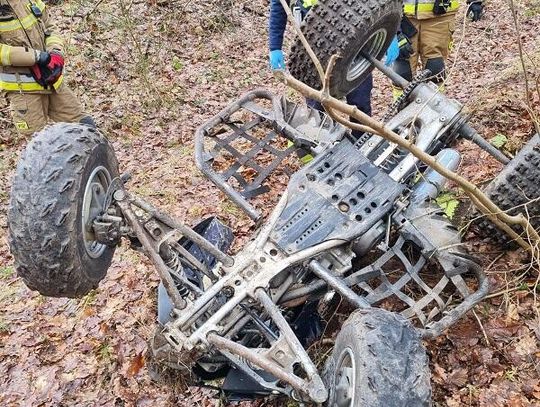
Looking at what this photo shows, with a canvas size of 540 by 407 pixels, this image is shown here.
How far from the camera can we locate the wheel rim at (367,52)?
173 inches

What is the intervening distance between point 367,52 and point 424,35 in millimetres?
1453

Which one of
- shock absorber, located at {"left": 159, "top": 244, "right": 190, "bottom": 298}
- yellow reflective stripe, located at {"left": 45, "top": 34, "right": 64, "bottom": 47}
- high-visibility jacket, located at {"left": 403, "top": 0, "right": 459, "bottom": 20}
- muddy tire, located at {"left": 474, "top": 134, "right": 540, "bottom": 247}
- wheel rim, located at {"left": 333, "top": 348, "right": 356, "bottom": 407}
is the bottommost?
yellow reflective stripe, located at {"left": 45, "top": 34, "right": 64, "bottom": 47}

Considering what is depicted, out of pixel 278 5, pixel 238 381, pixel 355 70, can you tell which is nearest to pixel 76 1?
pixel 278 5

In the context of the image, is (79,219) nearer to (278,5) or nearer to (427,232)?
(427,232)

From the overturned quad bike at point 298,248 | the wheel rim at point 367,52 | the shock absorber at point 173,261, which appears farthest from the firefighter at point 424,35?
the shock absorber at point 173,261

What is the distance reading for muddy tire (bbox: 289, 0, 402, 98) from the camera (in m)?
4.04

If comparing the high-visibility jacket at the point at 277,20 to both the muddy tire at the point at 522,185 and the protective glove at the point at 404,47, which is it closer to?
the protective glove at the point at 404,47

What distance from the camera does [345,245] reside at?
328cm

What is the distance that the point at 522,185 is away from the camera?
3615mm

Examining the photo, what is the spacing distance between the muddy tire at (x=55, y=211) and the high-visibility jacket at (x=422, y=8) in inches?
146

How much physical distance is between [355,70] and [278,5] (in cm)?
117

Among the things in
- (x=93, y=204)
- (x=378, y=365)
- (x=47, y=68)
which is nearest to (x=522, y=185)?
(x=378, y=365)

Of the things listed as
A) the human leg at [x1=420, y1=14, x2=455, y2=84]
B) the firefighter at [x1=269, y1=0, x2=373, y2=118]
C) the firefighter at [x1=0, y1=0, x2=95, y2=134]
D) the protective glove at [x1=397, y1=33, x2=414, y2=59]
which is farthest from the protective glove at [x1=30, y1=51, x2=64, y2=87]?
the human leg at [x1=420, y1=14, x2=455, y2=84]

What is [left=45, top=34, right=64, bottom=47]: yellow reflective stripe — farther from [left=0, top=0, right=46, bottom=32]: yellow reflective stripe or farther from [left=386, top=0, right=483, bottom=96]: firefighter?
[left=386, top=0, right=483, bottom=96]: firefighter
